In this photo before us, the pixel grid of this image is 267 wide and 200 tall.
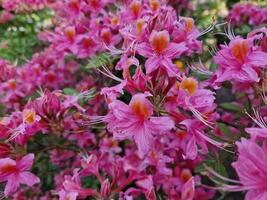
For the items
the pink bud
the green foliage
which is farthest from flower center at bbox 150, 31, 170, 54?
the green foliage

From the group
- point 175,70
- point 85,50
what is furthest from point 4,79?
point 175,70

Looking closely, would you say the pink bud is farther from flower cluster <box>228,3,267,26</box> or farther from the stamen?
flower cluster <box>228,3,267,26</box>

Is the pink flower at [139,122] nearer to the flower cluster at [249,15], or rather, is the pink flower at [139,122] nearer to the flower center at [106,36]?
the flower center at [106,36]

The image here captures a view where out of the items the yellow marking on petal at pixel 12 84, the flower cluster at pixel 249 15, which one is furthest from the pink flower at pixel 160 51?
the flower cluster at pixel 249 15

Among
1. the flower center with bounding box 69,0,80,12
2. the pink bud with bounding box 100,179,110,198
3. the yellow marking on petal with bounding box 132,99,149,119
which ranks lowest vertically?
the pink bud with bounding box 100,179,110,198

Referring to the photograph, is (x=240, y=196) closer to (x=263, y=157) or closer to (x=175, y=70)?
(x=175, y=70)

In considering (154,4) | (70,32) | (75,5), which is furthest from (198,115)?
(75,5)
